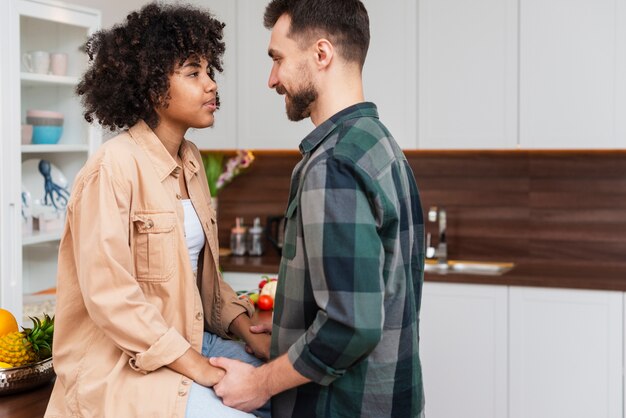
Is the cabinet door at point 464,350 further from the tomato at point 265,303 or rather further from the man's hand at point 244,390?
the man's hand at point 244,390

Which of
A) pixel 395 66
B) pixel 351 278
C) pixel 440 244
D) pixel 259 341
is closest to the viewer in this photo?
pixel 351 278

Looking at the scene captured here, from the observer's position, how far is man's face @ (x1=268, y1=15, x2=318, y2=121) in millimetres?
1778

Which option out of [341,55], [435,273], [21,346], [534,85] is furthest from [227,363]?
[534,85]

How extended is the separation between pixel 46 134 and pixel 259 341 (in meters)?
1.90

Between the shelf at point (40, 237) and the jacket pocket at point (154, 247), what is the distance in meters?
1.77

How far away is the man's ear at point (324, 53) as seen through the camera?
176 centimetres

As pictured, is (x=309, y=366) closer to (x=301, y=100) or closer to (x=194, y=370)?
(x=194, y=370)

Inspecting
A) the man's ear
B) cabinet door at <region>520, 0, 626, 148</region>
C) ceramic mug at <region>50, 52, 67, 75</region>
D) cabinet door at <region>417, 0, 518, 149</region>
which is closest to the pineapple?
the man's ear

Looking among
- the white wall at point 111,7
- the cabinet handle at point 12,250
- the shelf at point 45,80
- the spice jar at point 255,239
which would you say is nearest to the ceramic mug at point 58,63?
the shelf at point 45,80

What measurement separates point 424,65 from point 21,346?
2.47 meters

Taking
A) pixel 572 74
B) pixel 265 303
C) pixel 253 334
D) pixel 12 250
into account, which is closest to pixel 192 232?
pixel 253 334

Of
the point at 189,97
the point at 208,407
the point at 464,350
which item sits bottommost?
the point at 464,350

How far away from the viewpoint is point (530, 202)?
4.17 meters

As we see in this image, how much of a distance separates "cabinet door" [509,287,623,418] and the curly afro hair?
216cm
